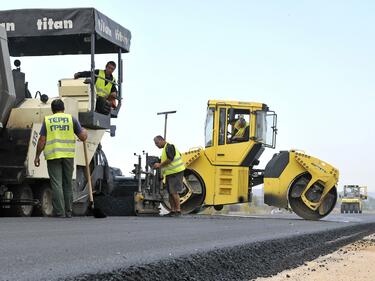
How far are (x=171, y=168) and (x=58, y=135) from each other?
13.0ft

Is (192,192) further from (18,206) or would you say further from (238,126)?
(18,206)

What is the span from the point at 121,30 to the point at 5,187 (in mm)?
3771

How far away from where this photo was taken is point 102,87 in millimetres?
11078

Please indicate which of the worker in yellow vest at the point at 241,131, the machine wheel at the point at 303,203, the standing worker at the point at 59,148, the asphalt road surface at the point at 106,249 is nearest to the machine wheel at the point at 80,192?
the standing worker at the point at 59,148

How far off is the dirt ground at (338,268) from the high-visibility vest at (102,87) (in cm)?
498

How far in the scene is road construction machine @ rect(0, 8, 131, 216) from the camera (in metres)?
9.52

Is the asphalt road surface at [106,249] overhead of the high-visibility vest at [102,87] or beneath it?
beneath

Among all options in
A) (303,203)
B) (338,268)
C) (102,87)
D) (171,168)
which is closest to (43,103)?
(102,87)

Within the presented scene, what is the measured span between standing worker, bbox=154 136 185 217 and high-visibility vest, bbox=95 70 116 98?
1.89 meters

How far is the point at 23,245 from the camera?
4.93 metres

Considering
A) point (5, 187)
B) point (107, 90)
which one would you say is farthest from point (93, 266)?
point (107, 90)

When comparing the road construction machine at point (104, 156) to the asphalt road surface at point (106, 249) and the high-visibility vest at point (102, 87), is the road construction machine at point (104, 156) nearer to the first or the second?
the high-visibility vest at point (102, 87)

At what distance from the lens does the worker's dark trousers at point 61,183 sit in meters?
9.16

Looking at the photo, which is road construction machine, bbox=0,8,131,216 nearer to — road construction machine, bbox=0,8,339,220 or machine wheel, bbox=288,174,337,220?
road construction machine, bbox=0,8,339,220
